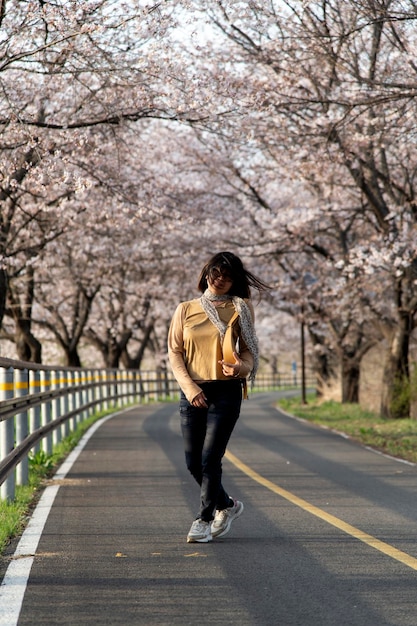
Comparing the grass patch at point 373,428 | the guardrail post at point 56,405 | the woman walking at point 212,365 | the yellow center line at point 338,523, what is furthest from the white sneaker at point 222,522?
the grass patch at point 373,428

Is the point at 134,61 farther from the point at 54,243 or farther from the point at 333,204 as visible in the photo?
the point at 54,243

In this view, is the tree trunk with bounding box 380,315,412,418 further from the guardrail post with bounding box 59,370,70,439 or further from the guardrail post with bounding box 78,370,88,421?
the guardrail post with bounding box 59,370,70,439

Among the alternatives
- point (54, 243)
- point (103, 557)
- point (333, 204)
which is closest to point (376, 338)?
point (333, 204)

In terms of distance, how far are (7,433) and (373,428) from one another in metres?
12.6

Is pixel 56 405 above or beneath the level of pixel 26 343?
beneath

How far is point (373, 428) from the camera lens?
1978 centimetres

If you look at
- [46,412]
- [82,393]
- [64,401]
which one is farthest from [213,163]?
[46,412]

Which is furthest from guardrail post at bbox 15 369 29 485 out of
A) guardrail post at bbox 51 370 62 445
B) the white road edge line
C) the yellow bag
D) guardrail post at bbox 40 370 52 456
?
guardrail post at bbox 51 370 62 445

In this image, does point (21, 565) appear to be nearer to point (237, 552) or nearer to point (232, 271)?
point (237, 552)

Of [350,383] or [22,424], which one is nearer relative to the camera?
[22,424]

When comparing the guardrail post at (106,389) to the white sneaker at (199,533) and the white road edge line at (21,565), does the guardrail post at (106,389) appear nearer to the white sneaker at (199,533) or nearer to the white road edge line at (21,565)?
the white road edge line at (21,565)

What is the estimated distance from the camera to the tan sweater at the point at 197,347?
6941mm

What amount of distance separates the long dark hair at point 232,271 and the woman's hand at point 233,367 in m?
0.56

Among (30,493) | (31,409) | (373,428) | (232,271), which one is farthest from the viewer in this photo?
(373,428)
